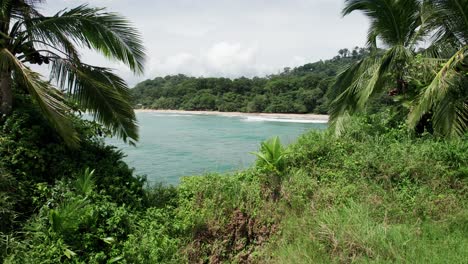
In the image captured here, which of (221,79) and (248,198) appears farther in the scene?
(221,79)

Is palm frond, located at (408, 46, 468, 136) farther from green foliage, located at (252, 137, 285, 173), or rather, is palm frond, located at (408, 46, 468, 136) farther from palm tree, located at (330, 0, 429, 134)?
green foliage, located at (252, 137, 285, 173)

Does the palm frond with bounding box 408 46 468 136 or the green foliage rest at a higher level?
the palm frond with bounding box 408 46 468 136

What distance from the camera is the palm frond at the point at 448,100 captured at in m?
5.46

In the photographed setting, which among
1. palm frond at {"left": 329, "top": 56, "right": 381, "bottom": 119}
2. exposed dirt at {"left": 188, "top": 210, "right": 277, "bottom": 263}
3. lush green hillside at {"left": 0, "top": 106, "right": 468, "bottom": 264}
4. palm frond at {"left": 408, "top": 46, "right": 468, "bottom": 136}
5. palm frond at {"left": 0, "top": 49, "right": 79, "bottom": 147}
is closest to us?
lush green hillside at {"left": 0, "top": 106, "right": 468, "bottom": 264}

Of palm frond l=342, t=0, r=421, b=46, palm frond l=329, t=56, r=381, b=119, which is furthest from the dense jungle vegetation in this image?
palm frond l=329, t=56, r=381, b=119

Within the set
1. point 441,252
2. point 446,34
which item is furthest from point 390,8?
point 441,252

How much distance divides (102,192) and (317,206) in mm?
2699

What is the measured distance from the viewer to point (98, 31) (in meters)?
4.41

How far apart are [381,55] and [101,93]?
5.74 m

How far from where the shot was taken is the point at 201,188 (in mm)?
4781

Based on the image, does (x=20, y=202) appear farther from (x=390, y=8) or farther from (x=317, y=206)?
(x=390, y=8)

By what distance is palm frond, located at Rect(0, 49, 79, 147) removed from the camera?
3.79 metres

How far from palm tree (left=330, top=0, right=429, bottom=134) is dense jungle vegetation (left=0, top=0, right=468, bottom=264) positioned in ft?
2.59

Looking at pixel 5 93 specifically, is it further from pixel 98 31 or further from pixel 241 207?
pixel 241 207
